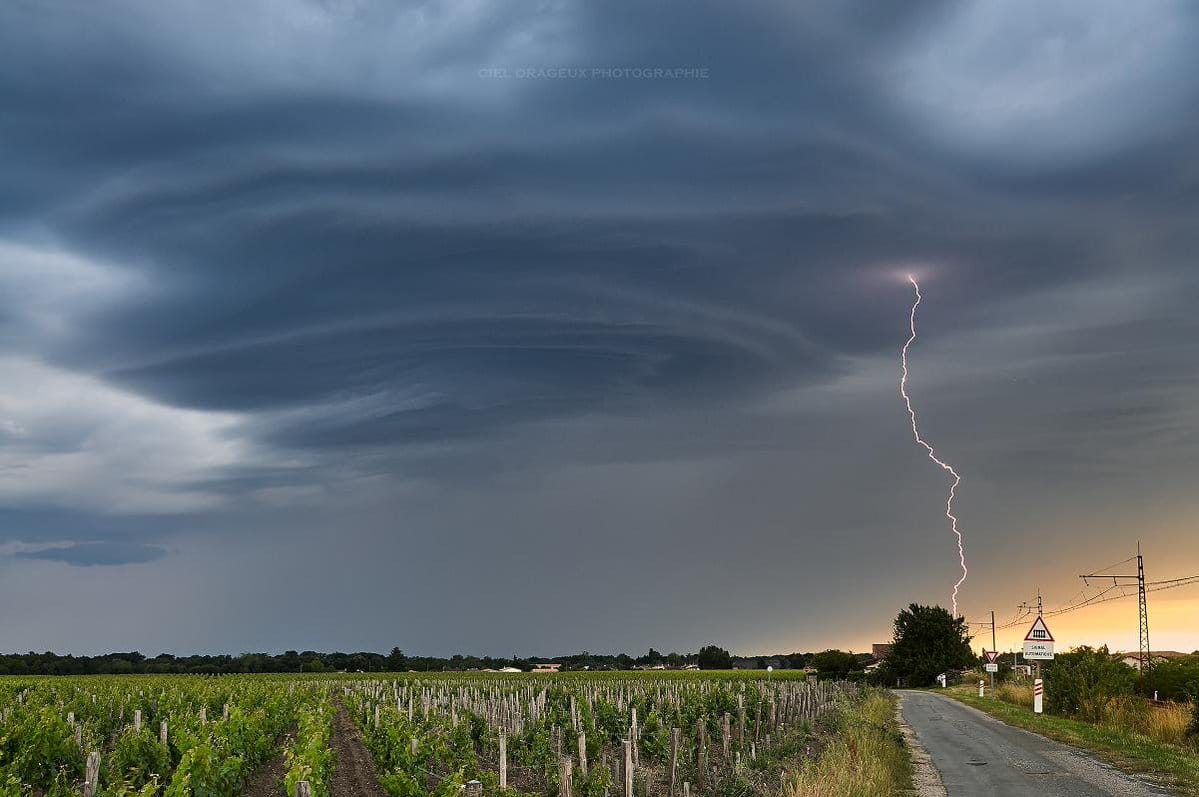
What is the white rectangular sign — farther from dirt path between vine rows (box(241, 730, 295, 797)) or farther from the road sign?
dirt path between vine rows (box(241, 730, 295, 797))

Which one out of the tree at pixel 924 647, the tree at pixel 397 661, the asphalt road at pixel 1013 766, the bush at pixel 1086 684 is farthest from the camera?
the tree at pixel 397 661

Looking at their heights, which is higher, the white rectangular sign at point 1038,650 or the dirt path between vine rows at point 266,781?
the white rectangular sign at point 1038,650

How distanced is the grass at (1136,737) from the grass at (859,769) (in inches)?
178

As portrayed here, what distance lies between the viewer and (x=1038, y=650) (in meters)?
41.0

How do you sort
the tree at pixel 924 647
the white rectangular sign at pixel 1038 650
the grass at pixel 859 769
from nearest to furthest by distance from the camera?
the grass at pixel 859 769, the white rectangular sign at pixel 1038 650, the tree at pixel 924 647

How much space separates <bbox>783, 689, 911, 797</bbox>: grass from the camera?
53.8 feet

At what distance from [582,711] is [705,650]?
133 m

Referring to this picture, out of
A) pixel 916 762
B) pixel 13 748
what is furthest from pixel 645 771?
pixel 13 748

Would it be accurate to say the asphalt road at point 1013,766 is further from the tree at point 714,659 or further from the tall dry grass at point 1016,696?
the tree at point 714,659

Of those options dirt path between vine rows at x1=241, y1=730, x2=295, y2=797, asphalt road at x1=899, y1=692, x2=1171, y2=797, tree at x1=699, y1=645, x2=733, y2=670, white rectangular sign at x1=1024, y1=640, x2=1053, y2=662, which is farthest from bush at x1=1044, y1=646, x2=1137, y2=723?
tree at x1=699, y1=645, x2=733, y2=670

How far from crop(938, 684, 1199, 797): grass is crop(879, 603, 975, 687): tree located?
67.3 metres

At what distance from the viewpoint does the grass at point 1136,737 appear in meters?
20.9

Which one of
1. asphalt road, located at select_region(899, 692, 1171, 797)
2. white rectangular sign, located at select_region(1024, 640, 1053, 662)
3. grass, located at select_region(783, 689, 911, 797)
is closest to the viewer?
grass, located at select_region(783, 689, 911, 797)

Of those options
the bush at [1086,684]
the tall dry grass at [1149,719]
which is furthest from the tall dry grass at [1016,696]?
the tall dry grass at [1149,719]
